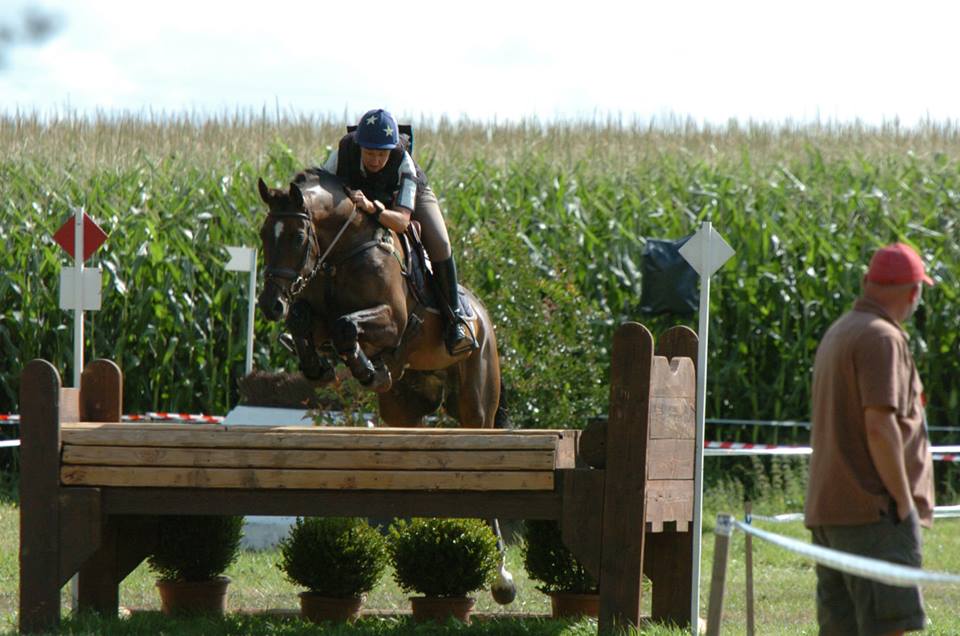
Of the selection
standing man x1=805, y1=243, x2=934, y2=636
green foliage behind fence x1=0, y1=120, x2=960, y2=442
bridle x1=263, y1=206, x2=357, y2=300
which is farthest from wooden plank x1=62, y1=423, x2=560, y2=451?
green foliage behind fence x1=0, y1=120, x2=960, y2=442

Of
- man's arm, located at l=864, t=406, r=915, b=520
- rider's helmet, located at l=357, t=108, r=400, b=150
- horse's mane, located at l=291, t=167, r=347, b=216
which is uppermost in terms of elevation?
rider's helmet, located at l=357, t=108, r=400, b=150

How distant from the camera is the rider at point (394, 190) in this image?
8.02 m

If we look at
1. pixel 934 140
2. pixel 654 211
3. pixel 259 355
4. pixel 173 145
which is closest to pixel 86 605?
pixel 259 355

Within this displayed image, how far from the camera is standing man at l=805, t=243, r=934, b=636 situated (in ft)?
15.3

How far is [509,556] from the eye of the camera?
11.0 m

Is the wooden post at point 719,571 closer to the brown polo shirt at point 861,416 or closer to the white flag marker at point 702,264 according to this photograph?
the brown polo shirt at point 861,416

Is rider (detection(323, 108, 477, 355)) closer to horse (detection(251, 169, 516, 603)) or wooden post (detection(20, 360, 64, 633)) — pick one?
horse (detection(251, 169, 516, 603))

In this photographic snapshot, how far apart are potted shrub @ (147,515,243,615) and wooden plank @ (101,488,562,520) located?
1.12 meters

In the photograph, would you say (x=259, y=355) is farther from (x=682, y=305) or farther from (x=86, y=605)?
(x=86, y=605)

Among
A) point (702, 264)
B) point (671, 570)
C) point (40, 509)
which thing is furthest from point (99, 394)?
point (702, 264)

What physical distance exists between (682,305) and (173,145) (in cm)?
1003

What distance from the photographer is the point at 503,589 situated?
8453 millimetres

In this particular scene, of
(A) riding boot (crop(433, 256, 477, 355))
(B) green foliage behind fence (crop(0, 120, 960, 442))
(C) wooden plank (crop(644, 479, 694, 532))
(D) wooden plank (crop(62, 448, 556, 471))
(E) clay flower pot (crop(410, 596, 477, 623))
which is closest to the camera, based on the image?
(D) wooden plank (crop(62, 448, 556, 471))

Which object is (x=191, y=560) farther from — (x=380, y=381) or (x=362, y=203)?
(x=362, y=203)
